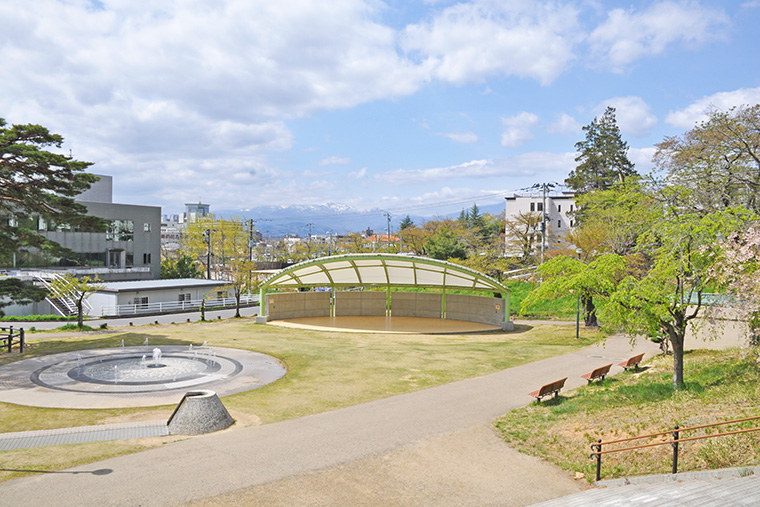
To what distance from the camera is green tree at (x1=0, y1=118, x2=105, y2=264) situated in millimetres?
18109

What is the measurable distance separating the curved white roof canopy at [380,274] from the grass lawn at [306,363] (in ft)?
11.6

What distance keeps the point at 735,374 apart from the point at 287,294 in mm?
26494

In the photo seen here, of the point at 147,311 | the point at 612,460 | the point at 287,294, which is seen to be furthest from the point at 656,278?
the point at 147,311

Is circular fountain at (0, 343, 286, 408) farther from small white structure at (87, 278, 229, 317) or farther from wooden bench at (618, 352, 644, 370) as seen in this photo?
small white structure at (87, 278, 229, 317)

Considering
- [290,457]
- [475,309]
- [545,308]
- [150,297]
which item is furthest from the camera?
[150,297]

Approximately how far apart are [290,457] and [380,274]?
24.5 meters

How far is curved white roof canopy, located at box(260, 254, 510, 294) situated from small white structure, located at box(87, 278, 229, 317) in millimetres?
8434

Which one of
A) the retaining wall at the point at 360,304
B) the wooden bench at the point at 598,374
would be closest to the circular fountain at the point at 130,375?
the wooden bench at the point at 598,374

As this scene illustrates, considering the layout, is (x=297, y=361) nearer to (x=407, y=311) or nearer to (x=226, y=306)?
(x=407, y=311)

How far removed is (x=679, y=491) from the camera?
780 centimetres

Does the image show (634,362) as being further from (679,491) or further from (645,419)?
(679,491)

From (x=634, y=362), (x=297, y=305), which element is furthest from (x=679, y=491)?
(x=297, y=305)

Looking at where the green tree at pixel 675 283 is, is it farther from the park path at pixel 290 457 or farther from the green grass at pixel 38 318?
the green grass at pixel 38 318

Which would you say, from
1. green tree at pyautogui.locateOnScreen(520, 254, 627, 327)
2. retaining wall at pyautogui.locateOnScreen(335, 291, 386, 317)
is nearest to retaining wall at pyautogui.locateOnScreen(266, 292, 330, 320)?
retaining wall at pyautogui.locateOnScreen(335, 291, 386, 317)
